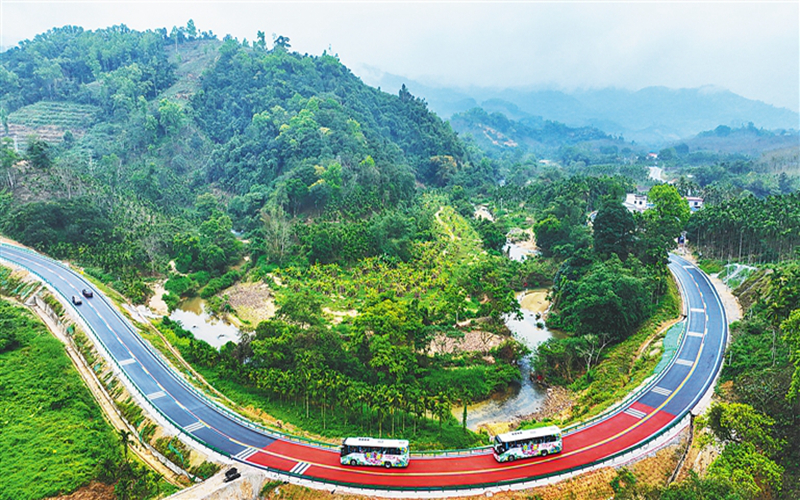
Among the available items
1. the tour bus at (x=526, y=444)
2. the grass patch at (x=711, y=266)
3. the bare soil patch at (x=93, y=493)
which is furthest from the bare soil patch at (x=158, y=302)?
the grass patch at (x=711, y=266)

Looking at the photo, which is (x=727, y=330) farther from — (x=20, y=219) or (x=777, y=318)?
(x=20, y=219)

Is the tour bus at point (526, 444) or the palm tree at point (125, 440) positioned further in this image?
the palm tree at point (125, 440)

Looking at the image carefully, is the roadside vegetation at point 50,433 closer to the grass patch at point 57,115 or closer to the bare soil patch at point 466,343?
the bare soil patch at point 466,343

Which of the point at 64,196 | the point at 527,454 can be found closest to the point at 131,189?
the point at 64,196

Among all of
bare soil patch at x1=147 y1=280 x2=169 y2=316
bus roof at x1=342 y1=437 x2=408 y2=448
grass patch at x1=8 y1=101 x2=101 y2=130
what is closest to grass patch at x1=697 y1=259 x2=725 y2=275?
bus roof at x1=342 y1=437 x2=408 y2=448

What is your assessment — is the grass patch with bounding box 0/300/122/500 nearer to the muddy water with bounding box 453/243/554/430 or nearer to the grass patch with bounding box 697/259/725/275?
the muddy water with bounding box 453/243/554/430

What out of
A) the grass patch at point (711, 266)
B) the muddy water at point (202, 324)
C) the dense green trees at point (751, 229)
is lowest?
the muddy water at point (202, 324)
